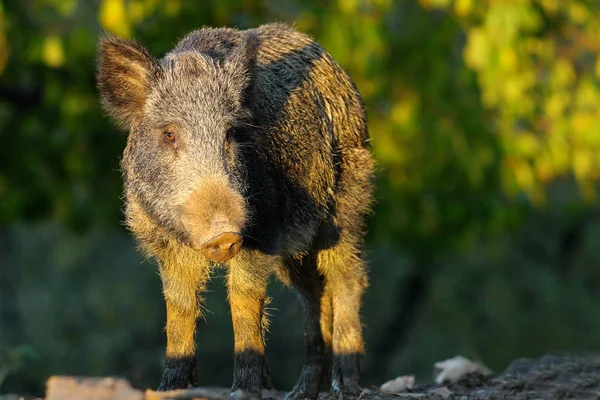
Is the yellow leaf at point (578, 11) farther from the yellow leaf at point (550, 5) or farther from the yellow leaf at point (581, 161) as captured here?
the yellow leaf at point (581, 161)

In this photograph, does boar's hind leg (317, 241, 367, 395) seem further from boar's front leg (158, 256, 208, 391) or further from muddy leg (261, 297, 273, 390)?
boar's front leg (158, 256, 208, 391)

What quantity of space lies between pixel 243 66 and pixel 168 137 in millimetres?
543

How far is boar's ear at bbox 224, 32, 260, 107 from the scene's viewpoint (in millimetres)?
6125

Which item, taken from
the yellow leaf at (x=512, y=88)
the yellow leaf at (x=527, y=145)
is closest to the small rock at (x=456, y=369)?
the yellow leaf at (x=512, y=88)

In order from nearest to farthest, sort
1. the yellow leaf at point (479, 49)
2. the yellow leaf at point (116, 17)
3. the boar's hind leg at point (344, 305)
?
the boar's hind leg at point (344, 305) → the yellow leaf at point (116, 17) → the yellow leaf at point (479, 49)

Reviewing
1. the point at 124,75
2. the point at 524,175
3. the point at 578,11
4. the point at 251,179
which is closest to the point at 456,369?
the point at 251,179

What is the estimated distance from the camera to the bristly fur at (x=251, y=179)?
19.3 ft

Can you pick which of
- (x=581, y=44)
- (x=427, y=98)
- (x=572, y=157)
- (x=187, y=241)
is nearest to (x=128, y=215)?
(x=187, y=241)

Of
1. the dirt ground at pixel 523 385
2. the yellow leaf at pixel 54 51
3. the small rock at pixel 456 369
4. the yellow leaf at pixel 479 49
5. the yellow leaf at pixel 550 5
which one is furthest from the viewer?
the yellow leaf at pixel 550 5

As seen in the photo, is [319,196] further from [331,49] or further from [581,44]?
[581,44]

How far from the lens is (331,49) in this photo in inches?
404

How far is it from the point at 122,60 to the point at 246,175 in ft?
2.94

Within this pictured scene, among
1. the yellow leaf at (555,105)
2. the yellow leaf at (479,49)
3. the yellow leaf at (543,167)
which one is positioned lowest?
the yellow leaf at (543,167)

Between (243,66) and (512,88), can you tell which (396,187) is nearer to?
(512,88)
